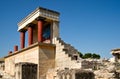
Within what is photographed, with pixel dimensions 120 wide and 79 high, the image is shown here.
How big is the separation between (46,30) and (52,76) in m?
7.94

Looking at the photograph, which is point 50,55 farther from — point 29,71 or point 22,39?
point 29,71

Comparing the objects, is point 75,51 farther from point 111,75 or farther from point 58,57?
point 111,75

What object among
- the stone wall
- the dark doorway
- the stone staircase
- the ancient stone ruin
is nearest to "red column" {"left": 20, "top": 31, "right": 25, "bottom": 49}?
the ancient stone ruin

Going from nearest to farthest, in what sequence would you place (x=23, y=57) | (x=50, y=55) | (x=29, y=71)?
1. (x=29, y=71)
2. (x=50, y=55)
3. (x=23, y=57)

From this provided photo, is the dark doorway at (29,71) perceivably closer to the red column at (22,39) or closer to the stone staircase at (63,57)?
the stone staircase at (63,57)

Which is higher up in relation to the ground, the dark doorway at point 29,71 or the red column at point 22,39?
the red column at point 22,39

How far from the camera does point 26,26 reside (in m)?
25.0

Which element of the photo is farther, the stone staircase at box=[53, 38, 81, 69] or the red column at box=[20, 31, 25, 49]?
the red column at box=[20, 31, 25, 49]

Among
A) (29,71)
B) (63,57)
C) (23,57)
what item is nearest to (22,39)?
(23,57)

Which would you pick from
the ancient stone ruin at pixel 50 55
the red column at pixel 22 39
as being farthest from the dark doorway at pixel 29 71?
the red column at pixel 22 39

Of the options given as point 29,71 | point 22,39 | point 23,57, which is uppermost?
point 22,39

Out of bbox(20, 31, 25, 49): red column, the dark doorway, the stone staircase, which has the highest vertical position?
bbox(20, 31, 25, 49): red column

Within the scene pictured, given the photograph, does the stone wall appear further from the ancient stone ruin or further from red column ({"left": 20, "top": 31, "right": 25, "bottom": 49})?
red column ({"left": 20, "top": 31, "right": 25, "bottom": 49})

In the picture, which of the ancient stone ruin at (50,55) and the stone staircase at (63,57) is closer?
the ancient stone ruin at (50,55)
